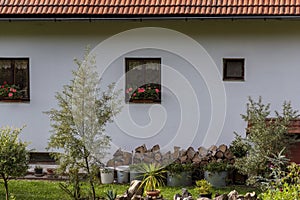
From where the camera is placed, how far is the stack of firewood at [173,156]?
12906 mm

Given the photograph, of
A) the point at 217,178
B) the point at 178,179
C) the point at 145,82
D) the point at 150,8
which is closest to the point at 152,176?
the point at 178,179

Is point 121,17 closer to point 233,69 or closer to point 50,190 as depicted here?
point 233,69

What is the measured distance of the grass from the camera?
1158 cm

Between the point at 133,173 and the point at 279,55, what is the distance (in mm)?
3867

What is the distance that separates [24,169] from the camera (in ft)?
34.9

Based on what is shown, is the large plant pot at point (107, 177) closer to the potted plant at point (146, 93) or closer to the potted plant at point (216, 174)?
the potted plant at point (146, 93)

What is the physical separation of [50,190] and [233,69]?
4.55 meters

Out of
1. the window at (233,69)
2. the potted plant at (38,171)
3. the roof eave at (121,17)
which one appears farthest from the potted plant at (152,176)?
the roof eave at (121,17)

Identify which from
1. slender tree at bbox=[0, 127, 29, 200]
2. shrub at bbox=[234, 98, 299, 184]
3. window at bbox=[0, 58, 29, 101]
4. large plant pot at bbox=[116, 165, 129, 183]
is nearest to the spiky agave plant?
large plant pot at bbox=[116, 165, 129, 183]

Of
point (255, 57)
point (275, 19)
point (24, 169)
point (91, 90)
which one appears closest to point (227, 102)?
point (255, 57)

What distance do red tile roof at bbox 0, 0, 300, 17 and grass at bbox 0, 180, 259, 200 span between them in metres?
3.45

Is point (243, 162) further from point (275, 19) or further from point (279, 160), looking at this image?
point (275, 19)

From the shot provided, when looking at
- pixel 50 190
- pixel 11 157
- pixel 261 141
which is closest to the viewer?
pixel 11 157

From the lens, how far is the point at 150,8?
13094mm
